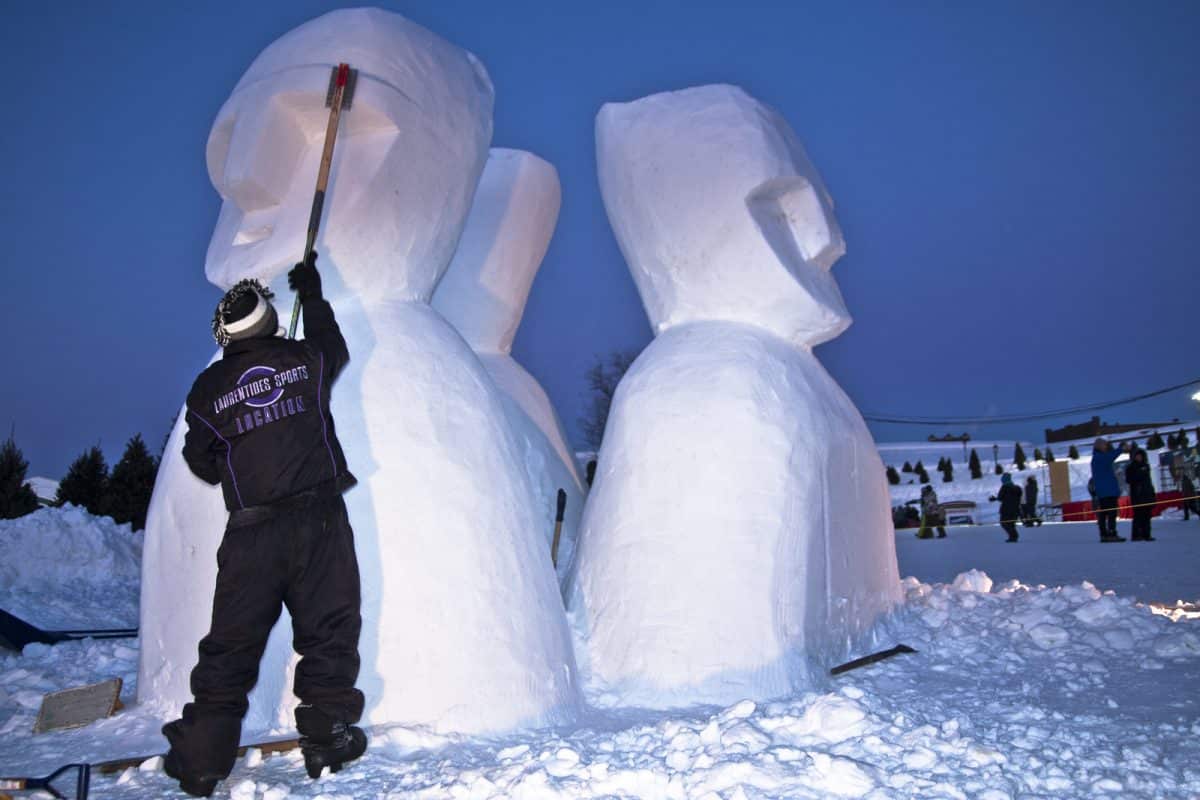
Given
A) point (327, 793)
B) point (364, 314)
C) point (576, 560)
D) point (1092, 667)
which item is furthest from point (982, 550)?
point (327, 793)

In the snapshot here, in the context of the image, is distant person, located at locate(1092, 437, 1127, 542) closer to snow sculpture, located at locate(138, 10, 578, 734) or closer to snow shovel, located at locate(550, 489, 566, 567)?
snow shovel, located at locate(550, 489, 566, 567)

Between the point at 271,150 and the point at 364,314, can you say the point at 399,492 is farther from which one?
the point at 271,150

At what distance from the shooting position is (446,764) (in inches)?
131

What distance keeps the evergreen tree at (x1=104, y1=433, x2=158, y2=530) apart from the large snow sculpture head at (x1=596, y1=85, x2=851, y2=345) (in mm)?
14819

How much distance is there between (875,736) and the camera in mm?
3367

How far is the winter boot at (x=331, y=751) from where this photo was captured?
10.5 feet

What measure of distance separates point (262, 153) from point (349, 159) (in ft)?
1.29

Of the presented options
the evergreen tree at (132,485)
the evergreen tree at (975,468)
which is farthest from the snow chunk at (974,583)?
the evergreen tree at (975,468)

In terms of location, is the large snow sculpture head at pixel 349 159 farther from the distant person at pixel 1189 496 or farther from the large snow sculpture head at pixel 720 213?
the distant person at pixel 1189 496

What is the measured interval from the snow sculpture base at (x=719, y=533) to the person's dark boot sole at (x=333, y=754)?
1637 mm

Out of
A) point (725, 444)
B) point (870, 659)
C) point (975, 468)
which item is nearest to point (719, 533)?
point (725, 444)

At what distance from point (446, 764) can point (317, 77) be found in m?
3.12

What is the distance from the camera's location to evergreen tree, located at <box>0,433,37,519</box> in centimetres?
1720

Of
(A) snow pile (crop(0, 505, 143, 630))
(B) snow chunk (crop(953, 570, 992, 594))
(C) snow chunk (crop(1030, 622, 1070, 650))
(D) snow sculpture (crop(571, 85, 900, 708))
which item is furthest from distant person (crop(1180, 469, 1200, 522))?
(A) snow pile (crop(0, 505, 143, 630))
